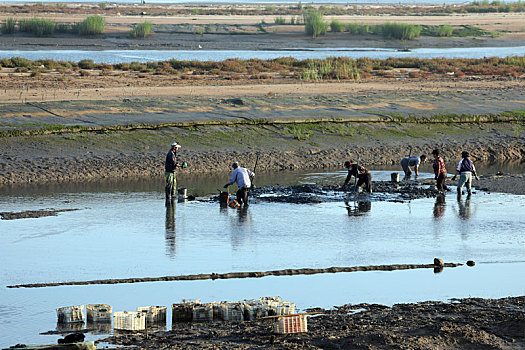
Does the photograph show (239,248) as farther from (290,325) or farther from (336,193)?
(336,193)

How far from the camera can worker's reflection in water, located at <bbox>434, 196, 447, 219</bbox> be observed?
88.4 feet

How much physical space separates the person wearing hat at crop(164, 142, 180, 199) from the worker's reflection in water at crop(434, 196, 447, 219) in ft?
26.8

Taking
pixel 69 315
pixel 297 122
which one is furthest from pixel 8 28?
pixel 69 315

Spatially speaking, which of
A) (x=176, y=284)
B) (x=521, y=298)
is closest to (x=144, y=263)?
(x=176, y=284)

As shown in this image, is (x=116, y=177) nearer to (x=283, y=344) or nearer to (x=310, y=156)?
(x=310, y=156)

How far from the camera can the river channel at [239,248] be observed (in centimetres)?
1759

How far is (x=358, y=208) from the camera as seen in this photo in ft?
91.7

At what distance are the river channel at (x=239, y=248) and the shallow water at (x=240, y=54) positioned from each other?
1843 inches

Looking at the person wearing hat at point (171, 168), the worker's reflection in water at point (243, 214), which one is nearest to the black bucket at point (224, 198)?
the worker's reflection in water at point (243, 214)

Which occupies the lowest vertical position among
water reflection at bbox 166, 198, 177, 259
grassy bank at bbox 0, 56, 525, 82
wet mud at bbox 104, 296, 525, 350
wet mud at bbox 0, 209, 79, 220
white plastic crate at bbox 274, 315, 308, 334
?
wet mud at bbox 104, 296, 525, 350

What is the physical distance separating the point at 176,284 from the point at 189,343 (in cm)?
418

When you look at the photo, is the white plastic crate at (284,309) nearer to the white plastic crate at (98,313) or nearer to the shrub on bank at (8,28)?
the white plastic crate at (98,313)

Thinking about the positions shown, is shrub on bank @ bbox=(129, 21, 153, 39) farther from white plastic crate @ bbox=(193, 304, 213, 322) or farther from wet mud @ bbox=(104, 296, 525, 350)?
white plastic crate @ bbox=(193, 304, 213, 322)

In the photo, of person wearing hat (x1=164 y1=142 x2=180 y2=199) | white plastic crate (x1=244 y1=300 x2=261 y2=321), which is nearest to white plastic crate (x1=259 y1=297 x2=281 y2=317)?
white plastic crate (x1=244 y1=300 x2=261 y2=321)
